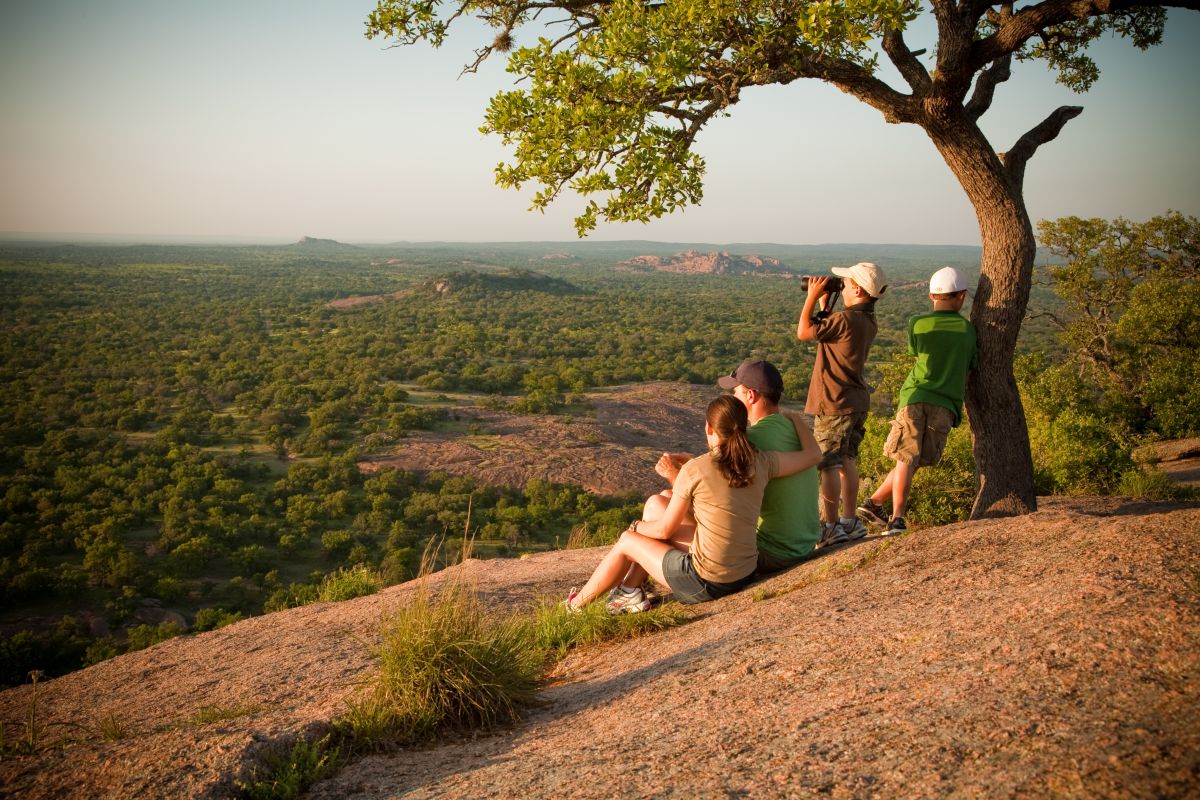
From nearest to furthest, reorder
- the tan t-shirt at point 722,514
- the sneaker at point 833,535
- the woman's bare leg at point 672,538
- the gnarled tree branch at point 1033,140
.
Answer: the tan t-shirt at point 722,514 < the woman's bare leg at point 672,538 < the sneaker at point 833,535 < the gnarled tree branch at point 1033,140

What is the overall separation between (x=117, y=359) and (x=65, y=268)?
237ft

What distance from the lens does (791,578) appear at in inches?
178

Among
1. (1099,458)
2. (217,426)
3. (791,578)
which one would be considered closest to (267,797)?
(791,578)

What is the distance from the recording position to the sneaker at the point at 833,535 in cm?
512

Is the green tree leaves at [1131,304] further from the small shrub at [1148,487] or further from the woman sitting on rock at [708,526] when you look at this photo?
the woman sitting on rock at [708,526]

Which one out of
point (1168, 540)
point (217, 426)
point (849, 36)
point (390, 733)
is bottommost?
point (217, 426)

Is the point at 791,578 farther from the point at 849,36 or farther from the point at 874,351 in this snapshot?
the point at 874,351

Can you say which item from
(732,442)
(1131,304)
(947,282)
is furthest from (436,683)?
(1131,304)

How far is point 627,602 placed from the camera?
4.63 metres

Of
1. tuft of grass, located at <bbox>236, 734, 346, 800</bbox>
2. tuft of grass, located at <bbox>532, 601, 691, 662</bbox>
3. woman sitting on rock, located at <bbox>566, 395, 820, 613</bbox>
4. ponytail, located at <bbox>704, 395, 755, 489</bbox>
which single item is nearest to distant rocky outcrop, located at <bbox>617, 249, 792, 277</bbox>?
woman sitting on rock, located at <bbox>566, 395, 820, 613</bbox>

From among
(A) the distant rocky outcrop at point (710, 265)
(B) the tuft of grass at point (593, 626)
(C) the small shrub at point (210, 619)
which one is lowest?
(C) the small shrub at point (210, 619)

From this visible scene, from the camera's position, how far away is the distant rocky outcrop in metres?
161

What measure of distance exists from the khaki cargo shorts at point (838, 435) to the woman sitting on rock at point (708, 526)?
718 mm

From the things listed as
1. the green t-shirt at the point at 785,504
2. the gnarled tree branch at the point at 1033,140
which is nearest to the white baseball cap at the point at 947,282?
the gnarled tree branch at the point at 1033,140
